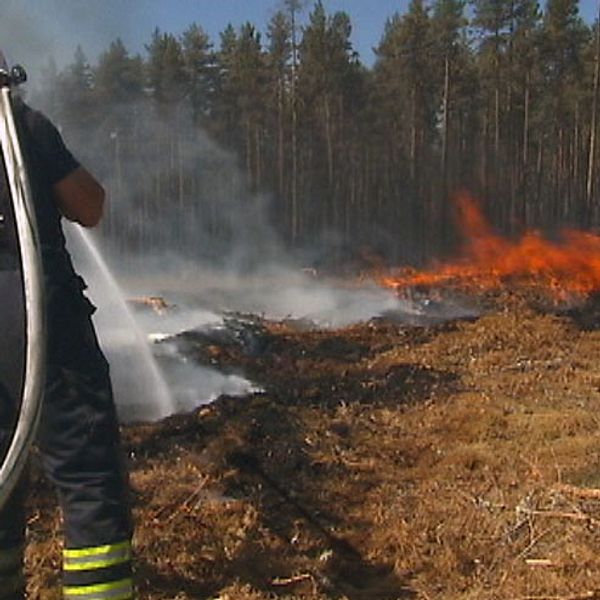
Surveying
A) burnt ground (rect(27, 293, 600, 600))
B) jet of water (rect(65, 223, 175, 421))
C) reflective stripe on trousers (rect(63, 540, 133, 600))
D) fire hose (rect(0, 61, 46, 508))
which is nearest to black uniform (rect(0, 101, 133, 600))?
reflective stripe on trousers (rect(63, 540, 133, 600))

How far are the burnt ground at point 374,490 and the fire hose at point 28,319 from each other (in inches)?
79.8

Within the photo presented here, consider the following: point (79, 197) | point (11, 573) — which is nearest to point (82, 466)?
point (11, 573)

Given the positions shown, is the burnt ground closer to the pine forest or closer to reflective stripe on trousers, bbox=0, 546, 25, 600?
reflective stripe on trousers, bbox=0, 546, 25, 600

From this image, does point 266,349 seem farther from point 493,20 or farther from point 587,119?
point 587,119

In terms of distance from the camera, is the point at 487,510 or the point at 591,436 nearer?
the point at 487,510

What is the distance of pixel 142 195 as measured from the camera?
1566 inches

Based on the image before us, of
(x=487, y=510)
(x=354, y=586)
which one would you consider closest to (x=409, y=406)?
(x=487, y=510)

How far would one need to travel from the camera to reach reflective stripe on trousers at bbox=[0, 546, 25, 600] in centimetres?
263

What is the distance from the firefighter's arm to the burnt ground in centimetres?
207

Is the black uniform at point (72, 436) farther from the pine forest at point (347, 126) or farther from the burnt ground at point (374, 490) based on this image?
the pine forest at point (347, 126)

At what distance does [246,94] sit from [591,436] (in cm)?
3668

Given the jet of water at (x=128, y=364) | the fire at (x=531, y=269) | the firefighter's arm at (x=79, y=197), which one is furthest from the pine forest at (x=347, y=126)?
the firefighter's arm at (x=79, y=197)

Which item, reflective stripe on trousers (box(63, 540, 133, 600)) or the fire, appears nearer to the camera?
reflective stripe on trousers (box(63, 540, 133, 600))

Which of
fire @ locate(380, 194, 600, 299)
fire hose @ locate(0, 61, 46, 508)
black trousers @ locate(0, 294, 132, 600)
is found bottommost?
fire @ locate(380, 194, 600, 299)
